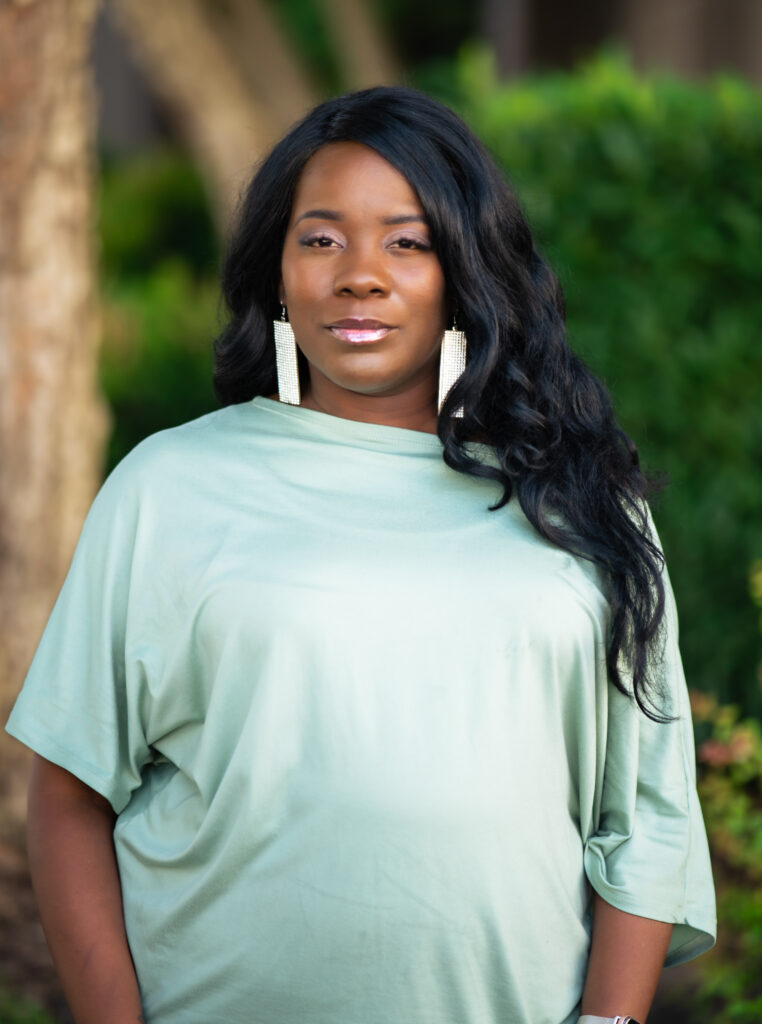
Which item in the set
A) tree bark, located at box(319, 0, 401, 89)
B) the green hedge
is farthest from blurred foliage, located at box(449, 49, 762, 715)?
tree bark, located at box(319, 0, 401, 89)

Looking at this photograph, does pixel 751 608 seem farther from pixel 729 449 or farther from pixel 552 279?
pixel 552 279

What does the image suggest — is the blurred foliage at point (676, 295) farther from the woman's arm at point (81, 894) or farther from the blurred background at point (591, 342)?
the woman's arm at point (81, 894)

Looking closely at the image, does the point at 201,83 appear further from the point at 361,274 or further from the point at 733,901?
the point at 361,274

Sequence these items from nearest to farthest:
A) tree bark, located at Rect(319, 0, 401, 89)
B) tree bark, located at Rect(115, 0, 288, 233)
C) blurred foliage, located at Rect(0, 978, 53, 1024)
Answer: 1. blurred foliage, located at Rect(0, 978, 53, 1024)
2. tree bark, located at Rect(115, 0, 288, 233)
3. tree bark, located at Rect(319, 0, 401, 89)

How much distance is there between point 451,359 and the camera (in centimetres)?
214

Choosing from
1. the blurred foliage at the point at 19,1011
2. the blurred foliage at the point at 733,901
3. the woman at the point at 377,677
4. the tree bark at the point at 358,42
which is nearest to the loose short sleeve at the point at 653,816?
the woman at the point at 377,677

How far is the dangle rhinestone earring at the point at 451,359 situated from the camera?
213 cm

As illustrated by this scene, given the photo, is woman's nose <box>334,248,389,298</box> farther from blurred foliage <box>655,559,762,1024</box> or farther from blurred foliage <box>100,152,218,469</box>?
blurred foliage <box>100,152,218,469</box>

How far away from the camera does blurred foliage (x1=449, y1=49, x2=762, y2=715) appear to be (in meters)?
4.67

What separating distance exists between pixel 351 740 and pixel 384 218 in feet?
2.63

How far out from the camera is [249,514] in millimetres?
1988

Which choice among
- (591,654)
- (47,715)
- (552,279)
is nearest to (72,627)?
(47,715)

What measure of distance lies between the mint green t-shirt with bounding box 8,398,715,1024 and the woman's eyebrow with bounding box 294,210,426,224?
0.33 meters

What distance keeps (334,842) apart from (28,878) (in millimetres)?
2347
